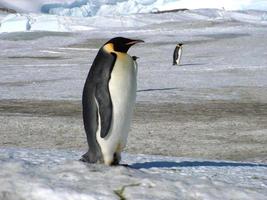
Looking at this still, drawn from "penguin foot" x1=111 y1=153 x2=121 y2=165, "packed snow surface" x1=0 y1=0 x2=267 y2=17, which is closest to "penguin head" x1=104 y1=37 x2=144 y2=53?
"penguin foot" x1=111 y1=153 x2=121 y2=165

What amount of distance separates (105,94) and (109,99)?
55mm

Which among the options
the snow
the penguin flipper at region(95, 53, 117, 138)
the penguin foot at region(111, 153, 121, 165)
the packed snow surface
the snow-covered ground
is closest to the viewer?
the snow

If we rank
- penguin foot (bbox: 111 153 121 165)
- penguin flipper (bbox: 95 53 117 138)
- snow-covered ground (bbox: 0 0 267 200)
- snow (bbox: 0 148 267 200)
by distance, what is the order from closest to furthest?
snow (bbox: 0 148 267 200) → snow-covered ground (bbox: 0 0 267 200) → penguin flipper (bbox: 95 53 117 138) → penguin foot (bbox: 111 153 121 165)

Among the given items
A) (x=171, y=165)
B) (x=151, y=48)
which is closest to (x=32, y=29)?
(x=151, y=48)

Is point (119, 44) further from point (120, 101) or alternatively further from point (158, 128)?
point (158, 128)

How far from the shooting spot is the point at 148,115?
42.4 ft

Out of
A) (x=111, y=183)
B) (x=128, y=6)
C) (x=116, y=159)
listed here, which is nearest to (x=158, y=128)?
(x=116, y=159)

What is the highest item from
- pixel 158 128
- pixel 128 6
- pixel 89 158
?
pixel 89 158

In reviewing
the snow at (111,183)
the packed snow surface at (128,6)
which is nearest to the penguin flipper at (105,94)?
the snow at (111,183)

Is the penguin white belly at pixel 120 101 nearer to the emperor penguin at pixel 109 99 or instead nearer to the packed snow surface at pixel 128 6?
the emperor penguin at pixel 109 99

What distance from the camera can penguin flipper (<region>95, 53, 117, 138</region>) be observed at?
5.38m

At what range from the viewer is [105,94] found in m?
5.40

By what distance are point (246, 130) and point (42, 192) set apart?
7.11 m

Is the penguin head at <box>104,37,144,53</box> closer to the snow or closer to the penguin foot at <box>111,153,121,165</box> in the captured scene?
the penguin foot at <box>111,153,121,165</box>
